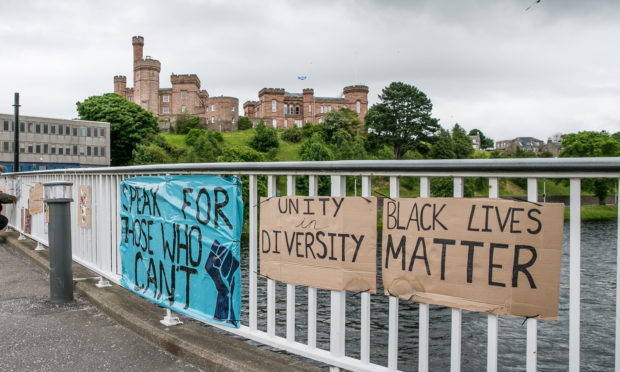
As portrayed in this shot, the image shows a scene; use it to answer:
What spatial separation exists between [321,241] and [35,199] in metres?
7.94

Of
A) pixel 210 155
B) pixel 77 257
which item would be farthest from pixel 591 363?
pixel 210 155

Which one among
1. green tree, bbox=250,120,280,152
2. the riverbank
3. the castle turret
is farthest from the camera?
the castle turret

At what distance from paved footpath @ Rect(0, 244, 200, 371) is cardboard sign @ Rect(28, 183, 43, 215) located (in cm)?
342

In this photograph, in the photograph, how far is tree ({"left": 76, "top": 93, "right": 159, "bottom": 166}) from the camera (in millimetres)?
86062

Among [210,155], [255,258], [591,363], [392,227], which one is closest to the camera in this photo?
[392,227]

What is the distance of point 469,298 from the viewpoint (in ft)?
8.57

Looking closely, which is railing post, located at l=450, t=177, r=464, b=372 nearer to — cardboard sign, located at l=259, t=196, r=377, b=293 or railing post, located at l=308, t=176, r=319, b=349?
cardboard sign, located at l=259, t=196, r=377, b=293

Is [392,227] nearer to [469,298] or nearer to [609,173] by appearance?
[469,298]

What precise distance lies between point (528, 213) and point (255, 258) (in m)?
1.95

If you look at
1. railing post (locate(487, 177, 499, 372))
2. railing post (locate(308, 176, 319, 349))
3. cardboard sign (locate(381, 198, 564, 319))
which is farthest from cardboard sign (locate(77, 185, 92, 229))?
railing post (locate(487, 177, 499, 372))

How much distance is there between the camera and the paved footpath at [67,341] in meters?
3.64

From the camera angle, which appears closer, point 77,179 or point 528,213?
point 528,213

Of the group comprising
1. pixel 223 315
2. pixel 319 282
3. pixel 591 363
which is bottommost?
pixel 591 363

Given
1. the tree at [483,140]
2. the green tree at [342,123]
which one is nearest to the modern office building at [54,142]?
the green tree at [342,123]
